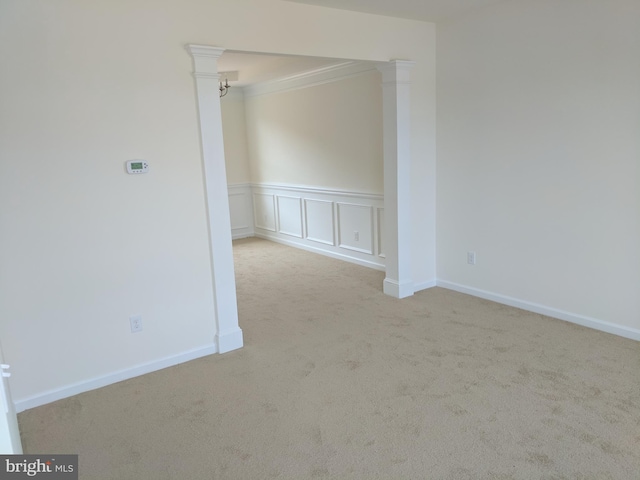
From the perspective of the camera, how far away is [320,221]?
21.7ft

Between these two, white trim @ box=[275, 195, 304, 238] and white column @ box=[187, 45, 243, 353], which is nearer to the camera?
white column @ box=[187, 45, 243, 353]

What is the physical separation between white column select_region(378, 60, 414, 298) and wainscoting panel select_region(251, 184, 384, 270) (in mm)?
889

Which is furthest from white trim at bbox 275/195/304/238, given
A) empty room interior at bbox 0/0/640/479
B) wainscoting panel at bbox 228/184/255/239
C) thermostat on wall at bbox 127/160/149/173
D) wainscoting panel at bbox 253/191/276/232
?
thermostat on wall at bbox 127/160/149/173

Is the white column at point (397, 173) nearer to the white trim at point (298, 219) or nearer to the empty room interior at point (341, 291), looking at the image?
the empty room interior at point (341, 291)

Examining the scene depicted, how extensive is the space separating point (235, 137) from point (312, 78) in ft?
7.18

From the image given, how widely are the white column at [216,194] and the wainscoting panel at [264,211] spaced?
13.3ft

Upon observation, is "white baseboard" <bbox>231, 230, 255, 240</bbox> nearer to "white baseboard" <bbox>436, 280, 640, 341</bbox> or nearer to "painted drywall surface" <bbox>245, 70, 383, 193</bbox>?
"painted drywall surface" <bbox>245, 70, 383, 193</bbox>

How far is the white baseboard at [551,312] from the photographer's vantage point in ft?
11.7

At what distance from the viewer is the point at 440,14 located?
13.6ft

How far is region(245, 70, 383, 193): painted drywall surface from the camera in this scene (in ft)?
18.0

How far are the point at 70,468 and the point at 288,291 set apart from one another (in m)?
3.35

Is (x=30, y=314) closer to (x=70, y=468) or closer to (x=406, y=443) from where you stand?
(x=70, y=468)

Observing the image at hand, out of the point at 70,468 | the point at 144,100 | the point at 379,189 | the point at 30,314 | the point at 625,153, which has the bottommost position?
the point at 70,468

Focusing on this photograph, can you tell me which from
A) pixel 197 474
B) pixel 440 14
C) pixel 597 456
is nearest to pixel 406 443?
pixel 597 456
